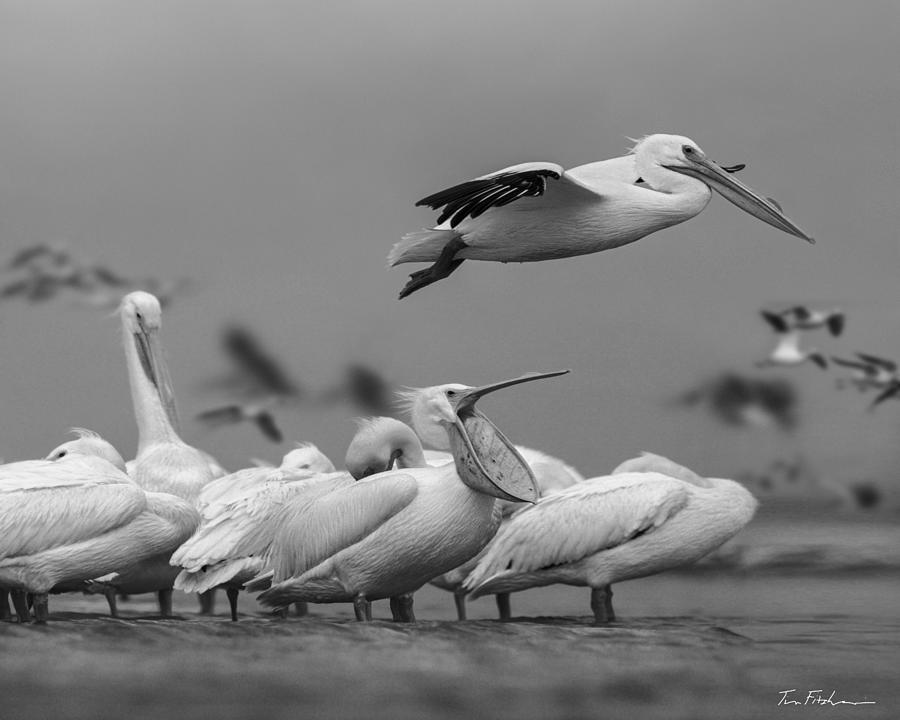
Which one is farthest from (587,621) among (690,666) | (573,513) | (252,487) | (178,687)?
(178,687)

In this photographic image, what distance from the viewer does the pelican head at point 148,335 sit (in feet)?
27.7

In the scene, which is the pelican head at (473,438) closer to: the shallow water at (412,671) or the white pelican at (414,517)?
the white pelican at (414,517)

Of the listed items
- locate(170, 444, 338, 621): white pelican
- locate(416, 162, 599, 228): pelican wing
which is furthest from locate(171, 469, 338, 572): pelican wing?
locate(416, 162, 599, 228): pelican wing

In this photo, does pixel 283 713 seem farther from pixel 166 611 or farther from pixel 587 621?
pixel 166 611

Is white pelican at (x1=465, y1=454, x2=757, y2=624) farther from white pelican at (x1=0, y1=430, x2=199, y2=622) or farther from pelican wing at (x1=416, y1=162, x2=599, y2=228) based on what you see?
pelican wing at (x1=416, y1=162, x2=599, y2=228)

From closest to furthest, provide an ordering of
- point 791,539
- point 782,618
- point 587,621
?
point 587,621, point 782,618, point 791,539

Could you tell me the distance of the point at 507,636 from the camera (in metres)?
5.97

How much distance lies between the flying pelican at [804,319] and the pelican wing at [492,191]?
177 inches

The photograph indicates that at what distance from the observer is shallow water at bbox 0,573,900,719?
18.6ft

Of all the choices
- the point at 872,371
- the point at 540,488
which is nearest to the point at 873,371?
the point at 872,371

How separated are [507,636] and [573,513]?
3.80ft

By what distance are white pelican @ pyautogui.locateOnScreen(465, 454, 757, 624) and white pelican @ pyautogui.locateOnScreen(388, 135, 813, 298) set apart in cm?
129

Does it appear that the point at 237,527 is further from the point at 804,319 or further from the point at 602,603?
the point at 804,319

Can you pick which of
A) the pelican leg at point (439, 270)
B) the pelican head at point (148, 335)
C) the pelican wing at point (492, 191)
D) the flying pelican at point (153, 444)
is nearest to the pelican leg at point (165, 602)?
the flying pelican at point (153, 444)
